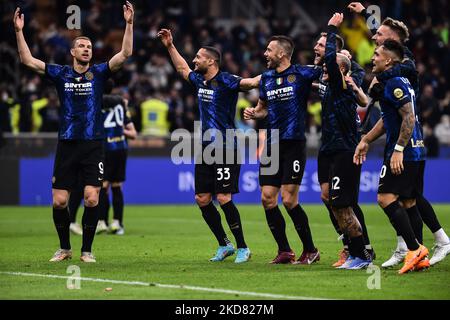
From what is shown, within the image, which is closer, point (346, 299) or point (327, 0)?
point (346, 299)

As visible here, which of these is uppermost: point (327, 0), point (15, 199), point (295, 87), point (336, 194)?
point (327, 0)

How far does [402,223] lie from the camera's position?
10609 mm

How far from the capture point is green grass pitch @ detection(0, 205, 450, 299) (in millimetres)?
9273

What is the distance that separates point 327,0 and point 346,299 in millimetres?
26231

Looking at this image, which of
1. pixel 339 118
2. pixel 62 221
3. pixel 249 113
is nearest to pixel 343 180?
pixel 339 118

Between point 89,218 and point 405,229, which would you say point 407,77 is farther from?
point 89,218

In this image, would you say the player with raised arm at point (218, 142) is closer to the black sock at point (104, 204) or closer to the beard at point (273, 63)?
the beard at point (273, 63)

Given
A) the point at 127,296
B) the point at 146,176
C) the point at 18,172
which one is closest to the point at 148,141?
the point at 146,176

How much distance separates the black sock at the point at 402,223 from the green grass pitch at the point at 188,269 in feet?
1.09

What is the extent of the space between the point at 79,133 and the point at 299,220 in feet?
9.15

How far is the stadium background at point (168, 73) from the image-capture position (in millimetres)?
23875

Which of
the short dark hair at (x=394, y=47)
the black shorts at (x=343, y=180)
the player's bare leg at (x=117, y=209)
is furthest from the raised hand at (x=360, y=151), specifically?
the player's bare leg at (x=117, y=209)

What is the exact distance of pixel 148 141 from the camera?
23906mm
